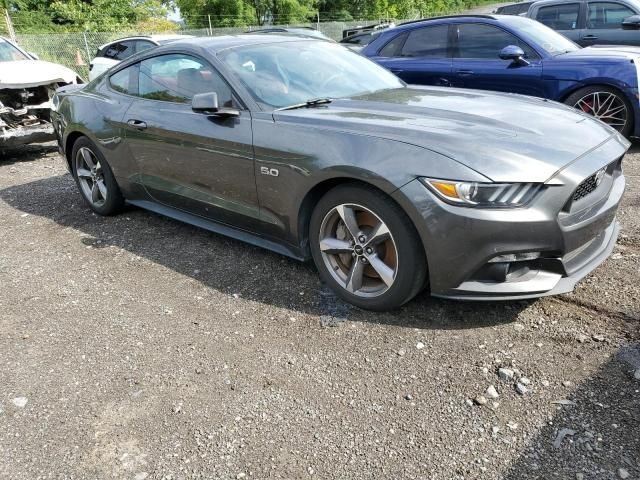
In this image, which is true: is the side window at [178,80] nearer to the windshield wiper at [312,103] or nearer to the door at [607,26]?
the windshield wiper at [312,103]

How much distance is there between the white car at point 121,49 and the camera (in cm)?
1045

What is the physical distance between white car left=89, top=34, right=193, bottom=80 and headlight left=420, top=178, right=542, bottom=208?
30.2ft

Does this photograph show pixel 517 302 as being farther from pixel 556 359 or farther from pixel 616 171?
pixel 616 171

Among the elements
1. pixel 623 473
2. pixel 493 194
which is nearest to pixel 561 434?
pixel 623 473

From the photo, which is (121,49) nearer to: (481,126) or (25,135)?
(25,135)

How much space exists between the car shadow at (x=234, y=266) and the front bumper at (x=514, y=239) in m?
0.32

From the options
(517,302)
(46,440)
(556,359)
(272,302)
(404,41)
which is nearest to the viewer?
(46,440)

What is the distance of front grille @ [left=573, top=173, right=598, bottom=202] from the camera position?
2.76 meters

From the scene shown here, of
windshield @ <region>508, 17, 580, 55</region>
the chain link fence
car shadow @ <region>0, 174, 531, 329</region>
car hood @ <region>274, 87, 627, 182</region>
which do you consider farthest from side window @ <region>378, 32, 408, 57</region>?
the chain link fence

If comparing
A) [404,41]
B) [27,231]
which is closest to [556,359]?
[27,231]

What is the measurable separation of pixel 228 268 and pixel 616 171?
2566 mm

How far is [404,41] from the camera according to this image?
738 centimetres

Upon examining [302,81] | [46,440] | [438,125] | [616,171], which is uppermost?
[302,81]

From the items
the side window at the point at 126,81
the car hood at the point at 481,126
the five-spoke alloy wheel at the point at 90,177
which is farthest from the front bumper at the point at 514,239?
the five-spoke alloy wheel at the point at 90,177
